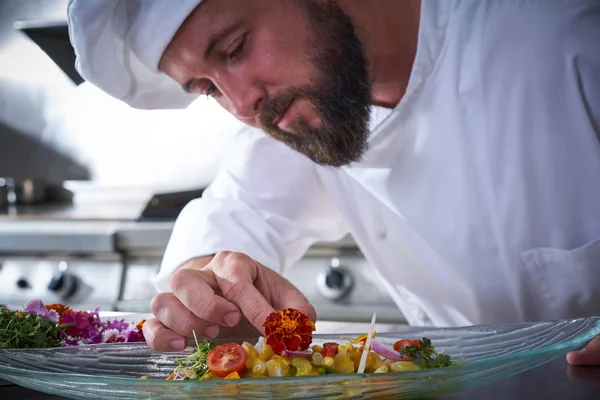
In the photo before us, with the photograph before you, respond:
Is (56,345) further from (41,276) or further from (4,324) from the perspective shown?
(41,276)

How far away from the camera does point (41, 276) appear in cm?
205

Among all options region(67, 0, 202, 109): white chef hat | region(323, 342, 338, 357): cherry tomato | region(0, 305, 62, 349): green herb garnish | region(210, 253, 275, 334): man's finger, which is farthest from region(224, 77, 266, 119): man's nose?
region(323, 342, 338, 357): cherry tomato

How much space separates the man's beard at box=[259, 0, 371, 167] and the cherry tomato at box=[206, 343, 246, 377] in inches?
21.1

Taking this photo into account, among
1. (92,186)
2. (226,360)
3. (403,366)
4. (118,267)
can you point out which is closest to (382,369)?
(403,366)

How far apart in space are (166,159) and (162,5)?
1.61 metres

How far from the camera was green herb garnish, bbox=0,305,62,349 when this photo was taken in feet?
2.44

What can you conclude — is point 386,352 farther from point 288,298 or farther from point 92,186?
point 92,186

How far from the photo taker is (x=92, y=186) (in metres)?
2.56

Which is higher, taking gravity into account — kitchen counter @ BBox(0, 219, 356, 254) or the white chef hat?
the white chef hat

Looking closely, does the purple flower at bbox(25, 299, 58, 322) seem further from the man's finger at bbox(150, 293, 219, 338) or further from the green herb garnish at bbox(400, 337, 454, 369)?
the green herb garnish at bbox(400, 337, 454, 369)

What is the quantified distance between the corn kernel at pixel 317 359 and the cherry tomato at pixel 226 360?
6 centimetres

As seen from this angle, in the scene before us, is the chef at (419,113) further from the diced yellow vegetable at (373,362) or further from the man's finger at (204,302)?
the diced yellow vegetable at (373,362)

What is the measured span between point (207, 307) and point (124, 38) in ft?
1.55

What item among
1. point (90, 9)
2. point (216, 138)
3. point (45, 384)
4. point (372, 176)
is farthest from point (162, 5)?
point (216, 138)
